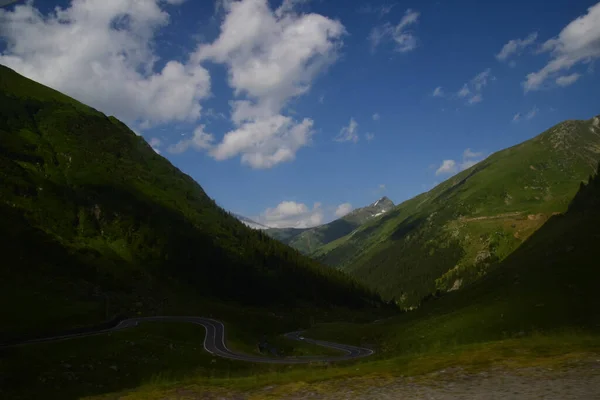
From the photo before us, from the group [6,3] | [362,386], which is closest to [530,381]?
[362,386]

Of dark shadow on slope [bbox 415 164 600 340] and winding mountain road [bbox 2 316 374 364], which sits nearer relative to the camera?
dark shadow on slope [bbox 415 164 600 340]

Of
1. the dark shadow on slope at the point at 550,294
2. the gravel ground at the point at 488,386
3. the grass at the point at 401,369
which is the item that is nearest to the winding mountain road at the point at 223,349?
the dark shadow on slope at the point at 550,294

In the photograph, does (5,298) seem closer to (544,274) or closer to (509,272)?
(544,274)

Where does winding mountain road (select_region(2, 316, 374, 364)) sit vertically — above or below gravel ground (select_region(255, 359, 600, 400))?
below

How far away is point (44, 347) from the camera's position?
5134 cm

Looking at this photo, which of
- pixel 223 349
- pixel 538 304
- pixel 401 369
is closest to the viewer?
pixel 401 369

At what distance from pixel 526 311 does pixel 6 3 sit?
77066 millimetres

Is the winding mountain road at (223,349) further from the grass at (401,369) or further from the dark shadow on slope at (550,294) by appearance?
the grass at (401,369)

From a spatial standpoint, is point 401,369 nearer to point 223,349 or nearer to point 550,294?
point 550,294

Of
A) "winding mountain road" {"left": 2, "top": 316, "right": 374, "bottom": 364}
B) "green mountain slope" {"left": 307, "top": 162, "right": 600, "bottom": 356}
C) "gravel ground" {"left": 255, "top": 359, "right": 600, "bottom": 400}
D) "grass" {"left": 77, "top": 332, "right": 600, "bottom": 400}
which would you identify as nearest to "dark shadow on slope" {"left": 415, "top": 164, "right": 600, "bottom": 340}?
"green mountain slope" {"left": 307, "top": 162, "right": 600, "bottom": 356}

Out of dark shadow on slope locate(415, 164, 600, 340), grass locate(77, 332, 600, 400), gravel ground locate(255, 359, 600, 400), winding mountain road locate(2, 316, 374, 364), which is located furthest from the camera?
winding mountain road locate(2, 316, 374, 364)

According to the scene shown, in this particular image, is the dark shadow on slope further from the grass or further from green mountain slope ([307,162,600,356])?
the grass

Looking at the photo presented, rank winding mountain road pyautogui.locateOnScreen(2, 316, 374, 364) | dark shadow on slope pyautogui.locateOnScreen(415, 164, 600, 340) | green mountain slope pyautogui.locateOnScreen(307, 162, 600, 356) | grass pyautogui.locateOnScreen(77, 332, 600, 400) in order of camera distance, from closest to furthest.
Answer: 1. grass pyautogui.locateOnScreen(77, 332, 600, 400)
2. green mountain slope pyautogui.locateOnScreen(307, 162, 600, 356)
3. dark shadow on slope pyautogui.locateOnScreen(415, 164, 600, 340)
4. winding mountain road pyautogui.locateOnScreen(2, 316, 374, 364)

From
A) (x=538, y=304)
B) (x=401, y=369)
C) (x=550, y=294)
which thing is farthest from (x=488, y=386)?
(x=550, y=294)
